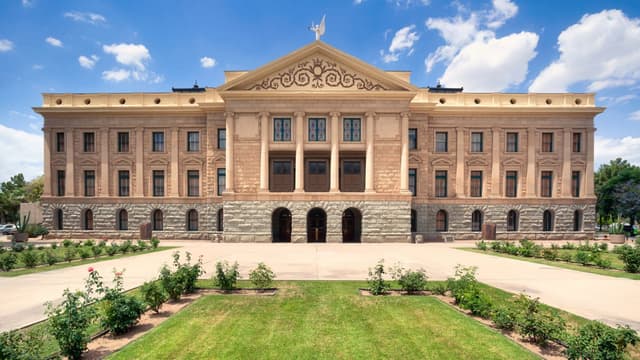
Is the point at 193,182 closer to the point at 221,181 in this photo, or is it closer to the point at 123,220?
the point at 221,181

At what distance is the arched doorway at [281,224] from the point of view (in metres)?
32.6

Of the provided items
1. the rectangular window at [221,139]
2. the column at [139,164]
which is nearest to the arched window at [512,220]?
the rectangular window at [221,139]

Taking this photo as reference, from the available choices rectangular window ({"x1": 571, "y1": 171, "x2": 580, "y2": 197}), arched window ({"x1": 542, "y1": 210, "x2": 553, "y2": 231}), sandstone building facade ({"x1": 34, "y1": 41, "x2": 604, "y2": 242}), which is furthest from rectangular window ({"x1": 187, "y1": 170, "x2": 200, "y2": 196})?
rectangular window ({"x1": 571, "y1": 171, "x2": 580, "y2": 197})

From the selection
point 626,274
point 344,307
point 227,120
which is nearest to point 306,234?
point 227,120


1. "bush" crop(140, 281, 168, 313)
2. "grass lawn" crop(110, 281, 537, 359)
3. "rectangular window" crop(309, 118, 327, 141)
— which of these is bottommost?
"grass lawn" crop(110, 281, 537, 359)

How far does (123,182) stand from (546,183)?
48.3m

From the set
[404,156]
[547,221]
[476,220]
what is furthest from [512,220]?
[404,156]

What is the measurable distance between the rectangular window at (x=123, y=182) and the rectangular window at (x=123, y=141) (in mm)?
2522

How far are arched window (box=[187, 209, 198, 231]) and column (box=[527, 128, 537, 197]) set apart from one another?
37.6m

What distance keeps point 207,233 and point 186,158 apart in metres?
8.79

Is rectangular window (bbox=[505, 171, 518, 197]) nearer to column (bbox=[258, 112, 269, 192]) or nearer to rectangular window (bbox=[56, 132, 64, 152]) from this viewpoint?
column (bbox=[258, 112, 269, 192])

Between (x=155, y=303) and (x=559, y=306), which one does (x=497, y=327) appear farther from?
(x=155, y=303)

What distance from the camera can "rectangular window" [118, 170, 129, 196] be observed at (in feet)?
114

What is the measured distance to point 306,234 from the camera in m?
30.1
